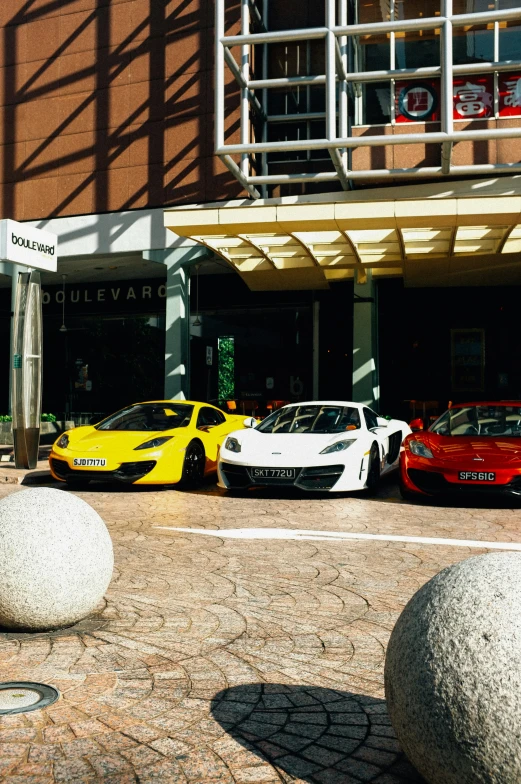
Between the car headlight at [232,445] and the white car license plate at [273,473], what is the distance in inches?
20.8

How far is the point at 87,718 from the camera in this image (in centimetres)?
334

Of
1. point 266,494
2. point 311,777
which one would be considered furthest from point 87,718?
point 266,494

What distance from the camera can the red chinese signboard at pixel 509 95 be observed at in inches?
655

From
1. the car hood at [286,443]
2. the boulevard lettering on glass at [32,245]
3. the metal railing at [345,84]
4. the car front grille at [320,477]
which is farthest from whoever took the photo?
the metal railing at [345,84]

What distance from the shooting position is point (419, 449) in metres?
10.3

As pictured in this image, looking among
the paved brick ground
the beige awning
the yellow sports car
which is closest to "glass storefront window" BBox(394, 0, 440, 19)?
the beige awning

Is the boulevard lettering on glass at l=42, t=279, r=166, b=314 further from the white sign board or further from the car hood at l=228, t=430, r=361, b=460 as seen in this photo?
the car hood at l=228, t=430, r=361, b=460

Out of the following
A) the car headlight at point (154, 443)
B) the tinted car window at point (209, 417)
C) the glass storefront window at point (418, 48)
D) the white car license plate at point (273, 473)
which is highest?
the glass storefront window at point (418, 48)

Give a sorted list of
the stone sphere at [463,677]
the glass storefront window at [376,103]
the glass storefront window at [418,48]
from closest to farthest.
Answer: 1. the stone sphere at [463,677]
2. the glass storefront window at [418,48]
3. the glass storefront window at [376,103]

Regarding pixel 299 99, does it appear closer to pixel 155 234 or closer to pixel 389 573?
pixel 155 234

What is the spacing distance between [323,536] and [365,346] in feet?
42.2

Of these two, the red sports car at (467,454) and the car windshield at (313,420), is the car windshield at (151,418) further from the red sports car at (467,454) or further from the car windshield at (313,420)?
the red sports car at (467,454)

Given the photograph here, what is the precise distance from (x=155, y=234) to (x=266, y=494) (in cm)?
1100

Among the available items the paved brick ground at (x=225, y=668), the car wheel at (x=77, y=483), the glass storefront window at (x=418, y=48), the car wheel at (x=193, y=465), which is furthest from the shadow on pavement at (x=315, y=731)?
the glass storefront window at (x=418, y=48)
